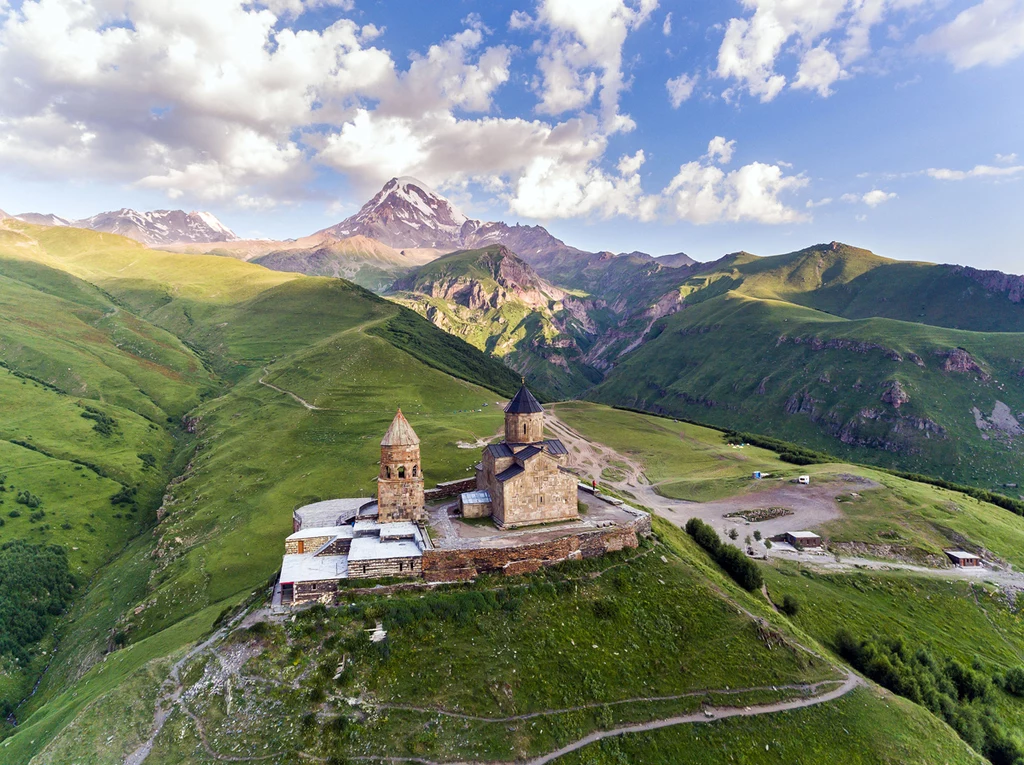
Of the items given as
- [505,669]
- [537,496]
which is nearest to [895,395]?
[537,496]

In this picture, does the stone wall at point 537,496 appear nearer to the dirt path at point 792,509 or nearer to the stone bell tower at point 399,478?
the stone bell tower at point 399,478

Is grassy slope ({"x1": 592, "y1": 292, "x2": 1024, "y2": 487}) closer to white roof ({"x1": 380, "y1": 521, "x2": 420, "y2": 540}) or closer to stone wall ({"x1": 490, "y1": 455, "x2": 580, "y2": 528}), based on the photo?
stone wall ({"x1": 490, "y1": 455, "x2": 580, "y2": 528})

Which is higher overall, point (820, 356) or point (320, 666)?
point (820, 356)

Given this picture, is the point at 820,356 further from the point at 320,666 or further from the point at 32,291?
the point at 32,291

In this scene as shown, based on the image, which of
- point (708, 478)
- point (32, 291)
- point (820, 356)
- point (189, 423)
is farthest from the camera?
point (820, 356)

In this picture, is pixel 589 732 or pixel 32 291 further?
pixel 32 291

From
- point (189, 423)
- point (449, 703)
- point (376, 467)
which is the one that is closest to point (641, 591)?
point (449, 703)

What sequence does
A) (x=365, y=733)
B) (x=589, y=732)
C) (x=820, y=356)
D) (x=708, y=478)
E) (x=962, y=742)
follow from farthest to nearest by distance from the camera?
(x=820, y=356), (x=708, y=478), (x=962, y=742), (x=589, y=732), (x=365, y=733)
